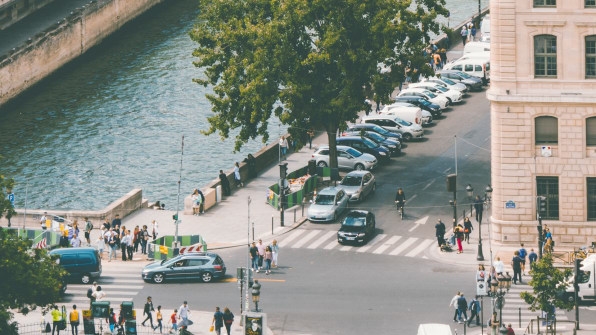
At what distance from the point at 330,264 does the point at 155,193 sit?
30.7 m

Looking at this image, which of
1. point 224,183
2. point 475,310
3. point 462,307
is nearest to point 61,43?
point 224,183

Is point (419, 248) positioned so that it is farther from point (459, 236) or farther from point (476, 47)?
point (476, 47)

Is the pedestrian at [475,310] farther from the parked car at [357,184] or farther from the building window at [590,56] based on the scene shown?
the parked car at [357,184]

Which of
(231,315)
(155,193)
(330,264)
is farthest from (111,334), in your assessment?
(155,193)

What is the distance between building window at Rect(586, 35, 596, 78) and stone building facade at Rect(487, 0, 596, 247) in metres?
0.05

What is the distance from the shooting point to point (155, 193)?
119188 mm

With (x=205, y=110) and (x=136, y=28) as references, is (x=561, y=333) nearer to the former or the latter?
(x=205, y=110)

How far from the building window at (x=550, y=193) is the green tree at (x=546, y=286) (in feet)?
→ 47.1

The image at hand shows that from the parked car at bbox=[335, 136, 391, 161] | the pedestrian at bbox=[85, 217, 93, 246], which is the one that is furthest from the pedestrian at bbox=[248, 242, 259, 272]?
the parked car at bbox=[335, 136, 391, 161]

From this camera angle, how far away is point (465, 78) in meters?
130

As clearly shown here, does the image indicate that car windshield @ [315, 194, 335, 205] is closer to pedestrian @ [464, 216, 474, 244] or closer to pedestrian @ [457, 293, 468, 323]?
pedestrian @ [464, 216, 474, 244]

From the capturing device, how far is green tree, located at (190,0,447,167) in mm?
102312

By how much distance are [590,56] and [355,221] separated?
618 inches

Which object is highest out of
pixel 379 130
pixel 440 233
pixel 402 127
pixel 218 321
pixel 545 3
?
pixel 545 3
